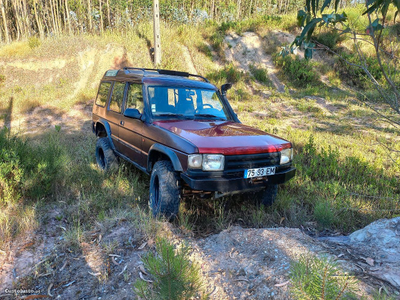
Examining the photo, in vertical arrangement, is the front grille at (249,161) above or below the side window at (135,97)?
below

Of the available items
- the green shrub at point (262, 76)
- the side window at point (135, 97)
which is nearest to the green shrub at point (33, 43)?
the green shrub at point (262, 76)

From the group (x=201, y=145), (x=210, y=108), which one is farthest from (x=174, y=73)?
(x=201, y=145)

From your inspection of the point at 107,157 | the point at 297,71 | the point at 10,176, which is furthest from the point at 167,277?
the point at 297,71

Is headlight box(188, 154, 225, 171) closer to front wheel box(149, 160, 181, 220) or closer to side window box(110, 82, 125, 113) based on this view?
front wheel box(149, 160, 181, 220)

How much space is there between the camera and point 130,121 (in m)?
4.26

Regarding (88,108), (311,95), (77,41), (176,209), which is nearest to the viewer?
(176,209)

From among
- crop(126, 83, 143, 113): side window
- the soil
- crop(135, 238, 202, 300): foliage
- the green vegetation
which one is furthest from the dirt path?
crop(135, 238, 202, 300): foliage

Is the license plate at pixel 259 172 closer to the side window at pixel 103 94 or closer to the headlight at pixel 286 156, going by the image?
the headlight at pixel 286 156

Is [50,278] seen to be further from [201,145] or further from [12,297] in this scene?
[201,145]

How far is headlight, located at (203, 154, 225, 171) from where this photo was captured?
9.52ft

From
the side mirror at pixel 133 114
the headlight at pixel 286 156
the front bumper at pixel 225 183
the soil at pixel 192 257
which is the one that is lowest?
the soil at pixel 192 257

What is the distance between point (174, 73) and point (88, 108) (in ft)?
26.9

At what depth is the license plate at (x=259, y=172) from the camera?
3.07 metres

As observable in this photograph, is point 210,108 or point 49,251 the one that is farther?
point 210,108
